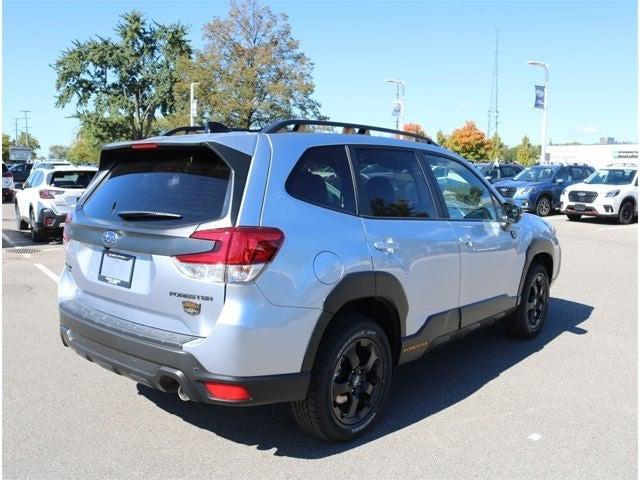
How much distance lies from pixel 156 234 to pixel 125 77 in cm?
5091

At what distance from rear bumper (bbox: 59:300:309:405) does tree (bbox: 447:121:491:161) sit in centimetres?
8097

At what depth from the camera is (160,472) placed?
3.13 metres

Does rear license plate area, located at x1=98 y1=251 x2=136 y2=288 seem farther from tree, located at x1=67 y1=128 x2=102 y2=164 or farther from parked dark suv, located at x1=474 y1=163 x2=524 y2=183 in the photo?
tree, located at x1=67 y1=128 x2=102 y2=164

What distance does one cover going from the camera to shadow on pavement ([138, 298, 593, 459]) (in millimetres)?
3521

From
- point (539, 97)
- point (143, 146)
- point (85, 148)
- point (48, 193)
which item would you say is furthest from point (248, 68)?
point (85, 148)

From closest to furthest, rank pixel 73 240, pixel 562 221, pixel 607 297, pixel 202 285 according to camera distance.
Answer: pixel 202 285
pixel 73 240
pixel 607 297
pixel 562 221

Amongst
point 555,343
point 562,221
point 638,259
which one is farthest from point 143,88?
point 555,343

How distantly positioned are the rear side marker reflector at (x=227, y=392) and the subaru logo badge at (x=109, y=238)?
989 mm

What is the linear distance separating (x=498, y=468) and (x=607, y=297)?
194 inches

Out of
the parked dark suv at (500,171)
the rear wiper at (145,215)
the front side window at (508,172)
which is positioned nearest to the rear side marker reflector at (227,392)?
the rear wiper at (145,215)

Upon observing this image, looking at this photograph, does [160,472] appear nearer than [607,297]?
Yes

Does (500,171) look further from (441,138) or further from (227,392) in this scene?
(441,138)

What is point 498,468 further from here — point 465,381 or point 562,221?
point 562,221

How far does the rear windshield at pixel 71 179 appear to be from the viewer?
40.7ft
